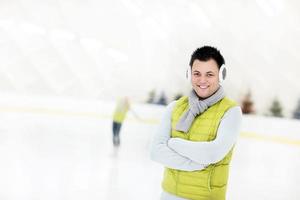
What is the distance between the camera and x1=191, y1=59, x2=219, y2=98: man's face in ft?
5.94

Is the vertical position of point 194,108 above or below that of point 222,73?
below

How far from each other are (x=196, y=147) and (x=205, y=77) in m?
0.25

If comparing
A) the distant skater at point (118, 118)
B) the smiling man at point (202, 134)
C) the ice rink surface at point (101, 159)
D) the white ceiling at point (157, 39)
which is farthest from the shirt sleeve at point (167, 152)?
the white ceiling at point (157, 39)

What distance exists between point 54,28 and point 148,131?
12.1 meters

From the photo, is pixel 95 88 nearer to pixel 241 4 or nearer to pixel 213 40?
pixel 213 40

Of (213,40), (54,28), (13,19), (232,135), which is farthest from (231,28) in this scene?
(232,135)

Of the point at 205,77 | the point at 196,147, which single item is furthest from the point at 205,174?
the point at 205,77

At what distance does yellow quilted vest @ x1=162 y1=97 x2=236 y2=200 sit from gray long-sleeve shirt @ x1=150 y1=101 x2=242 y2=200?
2cm

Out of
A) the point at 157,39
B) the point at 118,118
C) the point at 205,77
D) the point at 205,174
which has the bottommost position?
the point at 118,118

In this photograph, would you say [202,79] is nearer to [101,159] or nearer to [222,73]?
[222,73]

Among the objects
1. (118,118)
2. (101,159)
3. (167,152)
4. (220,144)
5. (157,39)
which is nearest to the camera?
(220,144)

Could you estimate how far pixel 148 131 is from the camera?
405 inches

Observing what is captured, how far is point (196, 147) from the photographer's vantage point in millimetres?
1809

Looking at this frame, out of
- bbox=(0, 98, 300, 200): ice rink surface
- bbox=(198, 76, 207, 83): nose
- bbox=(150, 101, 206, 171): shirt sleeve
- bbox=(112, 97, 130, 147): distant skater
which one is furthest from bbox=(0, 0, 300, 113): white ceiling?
bbox=(198, 76, 207, 83): nose
